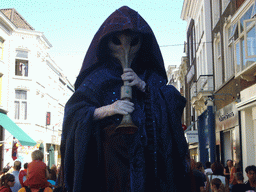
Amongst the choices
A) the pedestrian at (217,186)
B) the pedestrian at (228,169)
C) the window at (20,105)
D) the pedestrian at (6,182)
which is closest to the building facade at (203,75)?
the pedestrian at (228,169)

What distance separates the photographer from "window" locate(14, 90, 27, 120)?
103 ft

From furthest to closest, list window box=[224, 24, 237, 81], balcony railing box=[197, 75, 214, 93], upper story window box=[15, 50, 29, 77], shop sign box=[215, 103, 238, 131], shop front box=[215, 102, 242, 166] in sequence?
1. upper story window box=[15, 50, 29, 77]
2. balcony railing box=[197, 75, 214, 93]
3. window box=[224, 24, 237, 81]
4. shop sign box=[215, 103, 238, 131]
5. shop front box=[215, 102, 242, 166]

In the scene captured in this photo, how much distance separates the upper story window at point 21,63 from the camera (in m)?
31.5

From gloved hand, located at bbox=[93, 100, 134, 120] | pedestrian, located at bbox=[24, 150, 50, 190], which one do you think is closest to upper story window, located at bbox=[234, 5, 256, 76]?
pedestrian, located at bbox=[24, 150, 50, 190]

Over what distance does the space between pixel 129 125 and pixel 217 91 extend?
64.3ft

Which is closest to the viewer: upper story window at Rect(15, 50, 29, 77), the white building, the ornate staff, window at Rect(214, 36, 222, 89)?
the ornate staff

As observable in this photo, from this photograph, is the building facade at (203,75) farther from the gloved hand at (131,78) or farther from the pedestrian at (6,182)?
the gloved hand at (131,78)

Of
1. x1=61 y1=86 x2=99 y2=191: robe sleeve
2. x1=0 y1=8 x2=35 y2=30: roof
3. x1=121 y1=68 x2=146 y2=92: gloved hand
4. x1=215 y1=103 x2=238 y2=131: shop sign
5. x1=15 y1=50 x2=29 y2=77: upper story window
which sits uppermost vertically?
x1=0 y1=8 x2=35 y2=30: roof

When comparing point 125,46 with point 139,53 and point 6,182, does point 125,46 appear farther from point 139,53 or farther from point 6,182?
point 6,182

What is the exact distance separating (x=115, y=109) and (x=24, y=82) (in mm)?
30156

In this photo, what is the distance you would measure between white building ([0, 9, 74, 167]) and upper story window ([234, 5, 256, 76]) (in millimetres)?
12931

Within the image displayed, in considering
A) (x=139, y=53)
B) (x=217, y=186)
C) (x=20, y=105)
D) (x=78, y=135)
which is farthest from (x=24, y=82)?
(x=78, y=135)

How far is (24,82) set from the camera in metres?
31.5

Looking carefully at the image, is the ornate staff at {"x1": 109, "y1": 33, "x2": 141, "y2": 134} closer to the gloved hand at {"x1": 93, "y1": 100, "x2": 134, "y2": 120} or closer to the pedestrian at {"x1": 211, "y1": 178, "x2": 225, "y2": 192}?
the gloved hand at {"x1": 93, "y1": 100, "x2": 134, "y2": 120}
